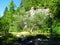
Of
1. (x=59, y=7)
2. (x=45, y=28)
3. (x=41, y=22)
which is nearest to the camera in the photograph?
(x=41, y=22)

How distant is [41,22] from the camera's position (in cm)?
5456

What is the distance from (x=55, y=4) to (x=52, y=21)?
32.8 ft

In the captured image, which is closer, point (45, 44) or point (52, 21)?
point (45, 44)

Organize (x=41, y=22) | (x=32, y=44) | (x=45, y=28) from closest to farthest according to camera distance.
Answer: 1. (x=32, y=44)
2. (x=41, y=22)
3. (x=45, y=28)

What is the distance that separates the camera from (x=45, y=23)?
56281 millimetres

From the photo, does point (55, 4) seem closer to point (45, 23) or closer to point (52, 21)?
point (52, 21)

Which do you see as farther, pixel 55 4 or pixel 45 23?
pixel 55 4

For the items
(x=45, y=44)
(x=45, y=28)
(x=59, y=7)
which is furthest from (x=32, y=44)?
(x=59, y=7)

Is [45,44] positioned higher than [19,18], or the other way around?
[19,18]

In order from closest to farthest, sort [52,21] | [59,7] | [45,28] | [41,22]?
[41,22] → [45,28] → [52,21] → [59,7]

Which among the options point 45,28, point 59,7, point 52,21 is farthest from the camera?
point 59,7

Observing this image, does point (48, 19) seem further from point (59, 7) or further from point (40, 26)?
point (59, 7)

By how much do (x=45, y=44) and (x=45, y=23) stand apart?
89.1 ft

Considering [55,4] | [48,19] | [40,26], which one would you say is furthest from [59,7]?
[40,26]
